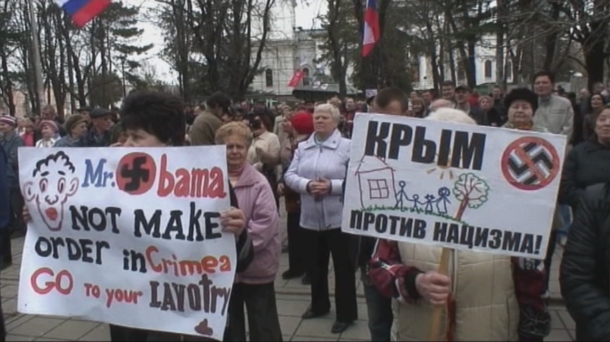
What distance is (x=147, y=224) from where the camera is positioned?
2658 mm

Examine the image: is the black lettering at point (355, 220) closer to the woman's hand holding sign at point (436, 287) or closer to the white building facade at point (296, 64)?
the woman's hand holding sign at point (436, 287)

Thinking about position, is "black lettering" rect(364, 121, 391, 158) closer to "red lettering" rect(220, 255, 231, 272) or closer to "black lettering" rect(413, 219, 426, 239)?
"black lettering" rect(413, 219, 426, 239)

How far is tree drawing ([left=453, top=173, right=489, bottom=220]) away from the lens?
7.20 ft

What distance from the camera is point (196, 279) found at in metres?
2.60

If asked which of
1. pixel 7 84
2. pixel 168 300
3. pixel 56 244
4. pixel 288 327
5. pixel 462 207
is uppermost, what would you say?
pixel 7 84

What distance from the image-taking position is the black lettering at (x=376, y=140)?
91.9 inches

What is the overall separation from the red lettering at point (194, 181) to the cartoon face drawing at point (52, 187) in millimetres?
502

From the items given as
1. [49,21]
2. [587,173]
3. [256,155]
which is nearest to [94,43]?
[49,21]

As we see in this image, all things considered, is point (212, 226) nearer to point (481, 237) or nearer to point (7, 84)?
point (481, 237)

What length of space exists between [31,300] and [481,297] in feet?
6.73

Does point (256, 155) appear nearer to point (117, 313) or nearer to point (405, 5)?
point (117, 313)

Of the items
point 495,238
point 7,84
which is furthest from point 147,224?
point 7,84

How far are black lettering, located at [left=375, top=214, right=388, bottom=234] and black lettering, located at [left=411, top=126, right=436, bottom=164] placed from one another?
0.26 metres

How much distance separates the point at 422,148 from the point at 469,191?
0.80ft
